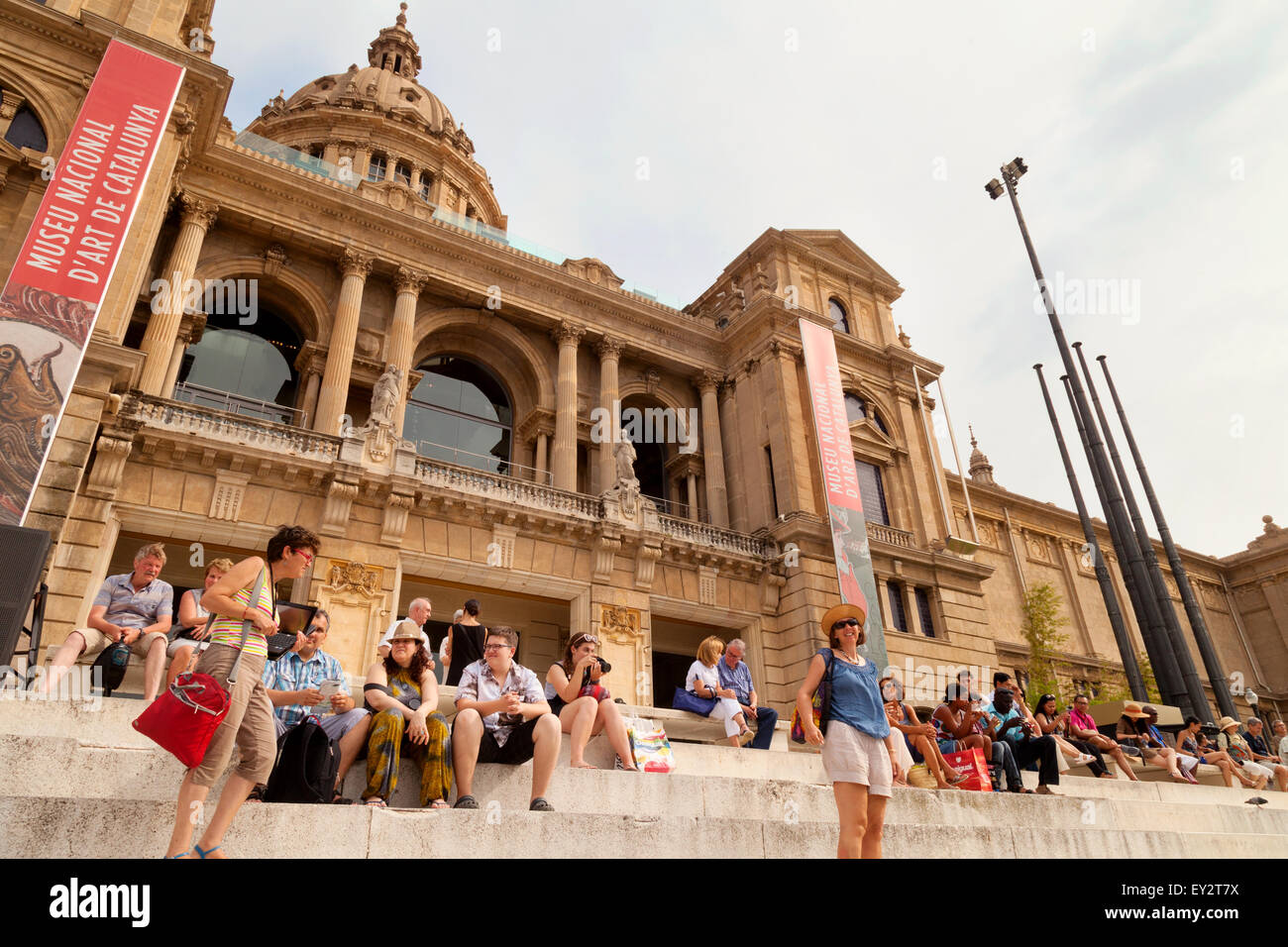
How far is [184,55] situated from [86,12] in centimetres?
181

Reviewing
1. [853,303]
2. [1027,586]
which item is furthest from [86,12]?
[1027,586]

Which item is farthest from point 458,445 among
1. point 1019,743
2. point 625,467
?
point 1019,743

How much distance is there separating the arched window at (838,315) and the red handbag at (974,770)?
20.9m

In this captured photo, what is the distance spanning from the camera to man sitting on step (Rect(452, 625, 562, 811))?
559 centimetres

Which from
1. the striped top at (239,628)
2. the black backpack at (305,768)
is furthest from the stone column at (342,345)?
the striped top at (239,628)

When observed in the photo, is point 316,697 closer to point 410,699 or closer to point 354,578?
point 410,699

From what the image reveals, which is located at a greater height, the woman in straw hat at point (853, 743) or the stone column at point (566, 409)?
the stone column at point (566, 409)

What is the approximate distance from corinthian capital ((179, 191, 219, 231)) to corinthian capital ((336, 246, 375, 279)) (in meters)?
3.30

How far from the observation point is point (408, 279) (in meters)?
22.5

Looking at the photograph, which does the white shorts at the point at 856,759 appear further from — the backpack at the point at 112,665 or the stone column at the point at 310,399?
the stone column at the point at 310,399

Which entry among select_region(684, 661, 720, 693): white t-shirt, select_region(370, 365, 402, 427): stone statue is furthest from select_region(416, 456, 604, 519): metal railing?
select_region(684, 661, 720, 693): white t-shirt

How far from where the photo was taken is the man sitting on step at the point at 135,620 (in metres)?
6.88
